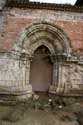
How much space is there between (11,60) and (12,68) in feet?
0.96

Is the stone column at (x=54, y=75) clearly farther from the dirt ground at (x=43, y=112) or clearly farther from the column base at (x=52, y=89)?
the dirt ground at (x=43, y=112)

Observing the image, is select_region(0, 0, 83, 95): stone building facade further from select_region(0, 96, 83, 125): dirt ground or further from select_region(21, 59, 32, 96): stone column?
select_region(0, 96, 83, 125): dirt ground

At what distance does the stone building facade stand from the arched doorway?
234 mm

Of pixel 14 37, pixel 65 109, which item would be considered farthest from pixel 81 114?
pixel 14 37

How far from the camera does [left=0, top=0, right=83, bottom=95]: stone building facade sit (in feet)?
26.4

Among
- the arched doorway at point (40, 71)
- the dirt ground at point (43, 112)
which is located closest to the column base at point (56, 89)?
the dirt ground at point (43, 112)

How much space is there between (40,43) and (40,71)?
3.70 feet

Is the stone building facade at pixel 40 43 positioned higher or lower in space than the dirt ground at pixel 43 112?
higher

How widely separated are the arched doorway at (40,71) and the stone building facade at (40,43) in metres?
0.23

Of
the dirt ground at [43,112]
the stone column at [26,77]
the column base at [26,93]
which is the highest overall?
the stone column at [26,77]

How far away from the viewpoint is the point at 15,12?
8.26m

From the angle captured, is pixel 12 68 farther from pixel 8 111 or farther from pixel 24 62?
pixel 8 111

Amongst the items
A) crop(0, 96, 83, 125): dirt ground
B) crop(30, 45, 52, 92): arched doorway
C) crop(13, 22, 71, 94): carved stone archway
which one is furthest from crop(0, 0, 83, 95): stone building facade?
crop(0, 96, 83, 125): dirt ground

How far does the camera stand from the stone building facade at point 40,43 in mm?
8039
